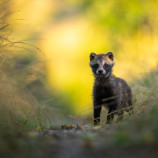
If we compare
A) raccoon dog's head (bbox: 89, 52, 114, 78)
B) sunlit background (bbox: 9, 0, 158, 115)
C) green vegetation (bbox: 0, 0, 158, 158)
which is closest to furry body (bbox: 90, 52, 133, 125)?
raccoon dog's head (bbox: 89, 52, 114, 78)

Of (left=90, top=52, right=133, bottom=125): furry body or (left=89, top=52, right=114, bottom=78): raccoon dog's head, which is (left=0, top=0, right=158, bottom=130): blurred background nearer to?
(left=90, top=52, right=133, bottom=125): furry body

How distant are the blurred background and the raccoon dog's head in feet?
2.20

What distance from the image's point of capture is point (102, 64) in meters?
8.55

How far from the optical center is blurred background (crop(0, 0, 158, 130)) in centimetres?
632

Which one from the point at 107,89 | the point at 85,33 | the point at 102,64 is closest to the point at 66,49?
the point at 85,33

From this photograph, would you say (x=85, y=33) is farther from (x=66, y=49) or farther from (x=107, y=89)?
(x=107, y=89)

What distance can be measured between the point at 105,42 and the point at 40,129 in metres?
13.4

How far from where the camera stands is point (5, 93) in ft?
18.7

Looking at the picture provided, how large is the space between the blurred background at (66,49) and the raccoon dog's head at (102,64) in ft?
2.20

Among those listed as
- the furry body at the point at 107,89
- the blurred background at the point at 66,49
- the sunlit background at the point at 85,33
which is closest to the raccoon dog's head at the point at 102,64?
the furry body at the point at 107,89

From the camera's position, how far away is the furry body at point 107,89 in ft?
25.9

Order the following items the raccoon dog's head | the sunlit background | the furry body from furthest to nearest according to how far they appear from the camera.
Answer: the sunlit background → the raccoon dog's head → the furry body

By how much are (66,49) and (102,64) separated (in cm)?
1133

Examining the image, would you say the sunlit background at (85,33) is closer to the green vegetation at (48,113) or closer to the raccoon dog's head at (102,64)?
the green vegetation at (48,113)
